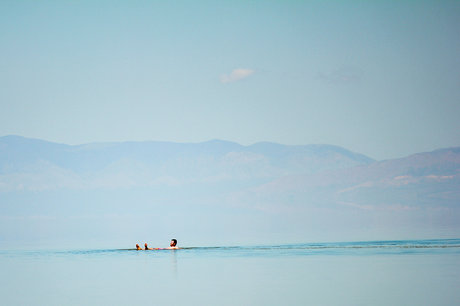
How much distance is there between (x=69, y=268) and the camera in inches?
1334

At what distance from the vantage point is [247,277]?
91.0 ft

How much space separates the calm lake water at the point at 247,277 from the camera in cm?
2225

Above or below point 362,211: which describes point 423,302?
below

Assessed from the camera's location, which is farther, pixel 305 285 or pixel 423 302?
pixel 305 285

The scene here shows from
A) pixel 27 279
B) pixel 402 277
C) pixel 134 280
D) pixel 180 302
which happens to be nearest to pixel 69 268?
pixel 27 279

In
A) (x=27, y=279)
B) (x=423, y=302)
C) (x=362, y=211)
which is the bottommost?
(x=423, y=302)

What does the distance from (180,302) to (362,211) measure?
349ft

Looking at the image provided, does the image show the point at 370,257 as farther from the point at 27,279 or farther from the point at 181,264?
the point at 27,279

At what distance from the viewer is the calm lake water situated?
22.2 meters

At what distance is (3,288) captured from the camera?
26.5m

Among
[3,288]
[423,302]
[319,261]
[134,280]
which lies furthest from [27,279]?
[423,302]

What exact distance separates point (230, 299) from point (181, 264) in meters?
13.7

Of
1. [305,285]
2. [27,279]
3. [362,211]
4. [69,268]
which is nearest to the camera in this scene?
[305,285]

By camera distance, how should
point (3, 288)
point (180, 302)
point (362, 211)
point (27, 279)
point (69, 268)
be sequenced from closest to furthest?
1. point (180, 302)
2. point (3, 288)
3. point (27, 279)
4. point (69, 268)
5. point (362, 211)
